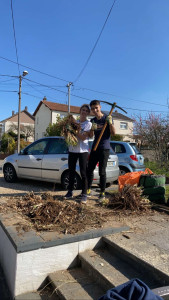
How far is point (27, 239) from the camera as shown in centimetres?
242

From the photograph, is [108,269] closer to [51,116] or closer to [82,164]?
[82,164]

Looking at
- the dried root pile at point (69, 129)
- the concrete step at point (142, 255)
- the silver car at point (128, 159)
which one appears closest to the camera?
the concrete step at point (142, 255)

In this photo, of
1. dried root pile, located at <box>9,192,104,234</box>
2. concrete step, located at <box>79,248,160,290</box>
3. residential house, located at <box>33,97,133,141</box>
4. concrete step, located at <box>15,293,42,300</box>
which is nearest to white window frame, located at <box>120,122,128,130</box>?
A: residential house, located at <box>33,97,133,141</box>

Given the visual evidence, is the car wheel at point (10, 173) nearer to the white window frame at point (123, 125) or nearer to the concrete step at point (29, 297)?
the concrete step at point (29, 297)

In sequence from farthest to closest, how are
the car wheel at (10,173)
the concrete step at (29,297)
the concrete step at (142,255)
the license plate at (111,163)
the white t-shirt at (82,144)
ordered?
the car wheel at (10,173)
the license plate at (111,163)
the white t-shirt at (82,144)
the concrete step at (29,297)
the concrete step at (142,255)

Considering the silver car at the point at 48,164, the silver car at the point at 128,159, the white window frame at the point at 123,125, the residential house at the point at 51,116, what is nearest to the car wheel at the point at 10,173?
the silver car at the point at 48,164

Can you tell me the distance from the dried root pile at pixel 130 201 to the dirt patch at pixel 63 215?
0.07 meters

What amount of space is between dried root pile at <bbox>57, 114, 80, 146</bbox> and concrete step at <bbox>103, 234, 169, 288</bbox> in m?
1.82

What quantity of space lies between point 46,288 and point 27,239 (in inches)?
21.1

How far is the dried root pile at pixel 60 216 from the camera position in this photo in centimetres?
280

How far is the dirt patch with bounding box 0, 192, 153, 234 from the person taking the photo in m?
2.82

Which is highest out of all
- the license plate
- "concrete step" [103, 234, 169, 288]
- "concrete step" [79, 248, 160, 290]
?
→ the license plate

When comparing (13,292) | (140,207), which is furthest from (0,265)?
(140,207)

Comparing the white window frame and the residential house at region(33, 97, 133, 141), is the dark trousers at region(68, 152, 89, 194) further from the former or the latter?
the white window frame
